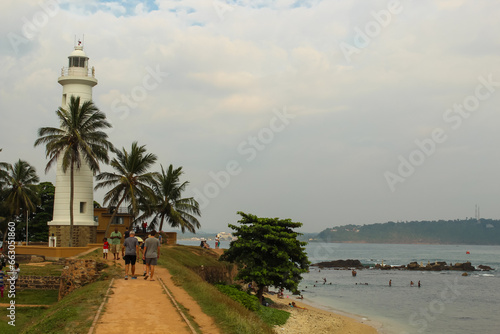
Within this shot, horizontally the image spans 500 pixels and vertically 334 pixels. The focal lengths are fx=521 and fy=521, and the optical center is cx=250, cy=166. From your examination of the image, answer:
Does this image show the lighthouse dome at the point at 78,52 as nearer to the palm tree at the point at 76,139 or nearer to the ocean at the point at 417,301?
the palm tree at the point at 76,139

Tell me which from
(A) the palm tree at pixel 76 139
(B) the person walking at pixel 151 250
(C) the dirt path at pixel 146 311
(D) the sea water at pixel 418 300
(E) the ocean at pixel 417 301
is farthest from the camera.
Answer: (D) the sea water at pixel 418 300

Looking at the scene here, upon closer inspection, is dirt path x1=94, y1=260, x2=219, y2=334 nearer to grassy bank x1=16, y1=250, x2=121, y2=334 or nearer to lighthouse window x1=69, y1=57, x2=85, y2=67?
grassy bank x1=16, y1=250, x2=121, y2=334

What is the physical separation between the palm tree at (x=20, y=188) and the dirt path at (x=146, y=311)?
110ft

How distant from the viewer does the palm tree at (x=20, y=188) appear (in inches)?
1906

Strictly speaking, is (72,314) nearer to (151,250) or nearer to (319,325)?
(151,250)

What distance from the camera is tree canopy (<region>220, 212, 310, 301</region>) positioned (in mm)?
32844

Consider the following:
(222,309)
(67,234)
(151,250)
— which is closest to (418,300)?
(67,234)

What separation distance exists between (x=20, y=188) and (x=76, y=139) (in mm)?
14157

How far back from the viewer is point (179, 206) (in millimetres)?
49656

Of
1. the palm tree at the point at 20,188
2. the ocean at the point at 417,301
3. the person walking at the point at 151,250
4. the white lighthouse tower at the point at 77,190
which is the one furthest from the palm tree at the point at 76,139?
the ocean at the point at 417,301

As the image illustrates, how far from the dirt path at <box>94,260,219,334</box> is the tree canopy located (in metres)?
14.0

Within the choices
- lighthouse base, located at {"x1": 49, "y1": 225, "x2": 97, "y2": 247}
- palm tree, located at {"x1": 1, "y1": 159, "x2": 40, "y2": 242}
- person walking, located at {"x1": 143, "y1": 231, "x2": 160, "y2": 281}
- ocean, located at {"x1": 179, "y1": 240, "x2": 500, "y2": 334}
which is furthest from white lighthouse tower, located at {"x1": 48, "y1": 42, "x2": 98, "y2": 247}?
ocean, located at {"x1": 179, "y1": 240, "x2": 500, "y2": 334}

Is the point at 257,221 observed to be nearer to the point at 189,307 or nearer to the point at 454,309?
the point at 189,307

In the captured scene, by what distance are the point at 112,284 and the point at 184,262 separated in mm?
16405
